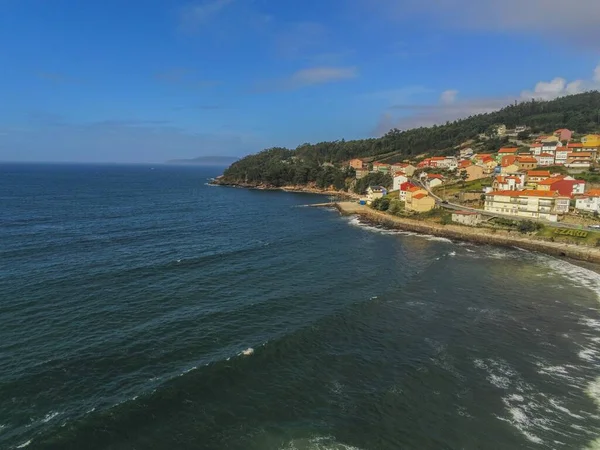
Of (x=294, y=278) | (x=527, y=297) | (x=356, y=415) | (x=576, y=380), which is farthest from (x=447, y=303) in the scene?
(x=356, y=415)

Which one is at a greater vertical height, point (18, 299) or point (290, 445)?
point (18, 299)

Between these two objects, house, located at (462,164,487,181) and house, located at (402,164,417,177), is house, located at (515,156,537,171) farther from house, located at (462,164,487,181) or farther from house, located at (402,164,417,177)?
house, located at (402,164,417,177)

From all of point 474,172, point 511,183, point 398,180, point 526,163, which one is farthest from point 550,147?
point 398,180

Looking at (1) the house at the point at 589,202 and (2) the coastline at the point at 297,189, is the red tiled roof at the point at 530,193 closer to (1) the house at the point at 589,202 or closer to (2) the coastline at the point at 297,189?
(1) the house at the point at 589,202

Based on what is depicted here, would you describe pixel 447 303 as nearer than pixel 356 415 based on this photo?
No

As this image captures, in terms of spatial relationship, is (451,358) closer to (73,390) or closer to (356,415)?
(356,415)

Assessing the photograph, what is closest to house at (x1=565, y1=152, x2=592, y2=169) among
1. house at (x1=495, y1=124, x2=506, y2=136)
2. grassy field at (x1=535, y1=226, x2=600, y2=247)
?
grassy field at (x1=535, y1=226, x2=600, y2=247)

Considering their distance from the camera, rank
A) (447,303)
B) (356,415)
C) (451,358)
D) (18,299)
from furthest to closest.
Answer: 1. (447,303)
2. (18,299)
3. (451,358)
4. (356,415)
